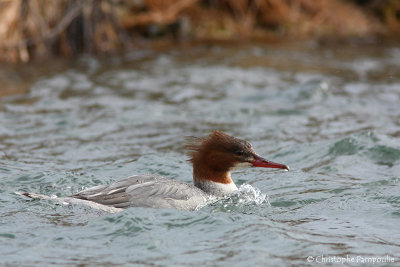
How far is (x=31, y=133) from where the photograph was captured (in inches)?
385

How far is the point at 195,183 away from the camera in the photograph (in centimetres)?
704

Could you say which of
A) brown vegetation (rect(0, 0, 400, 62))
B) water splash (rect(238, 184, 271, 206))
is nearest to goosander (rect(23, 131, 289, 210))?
water splash (rect(238, 184, 271, 206))

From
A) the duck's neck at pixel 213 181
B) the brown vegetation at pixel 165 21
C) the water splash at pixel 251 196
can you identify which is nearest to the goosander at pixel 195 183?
the duck's neck at pixel 213 181

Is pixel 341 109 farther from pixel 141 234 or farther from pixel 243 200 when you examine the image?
pixel 141 234

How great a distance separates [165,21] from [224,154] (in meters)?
9.96

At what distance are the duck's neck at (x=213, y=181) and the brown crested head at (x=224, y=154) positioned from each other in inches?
1.5

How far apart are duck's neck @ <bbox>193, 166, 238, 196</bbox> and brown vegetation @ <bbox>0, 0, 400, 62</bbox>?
26.2 ft

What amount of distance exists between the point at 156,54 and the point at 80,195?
29.8ft

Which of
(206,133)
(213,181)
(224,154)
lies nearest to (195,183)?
(213,181)

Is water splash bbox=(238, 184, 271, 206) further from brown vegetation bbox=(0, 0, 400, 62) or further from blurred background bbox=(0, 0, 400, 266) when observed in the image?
brown vegetation bbox=(0, 0, 400, 62)

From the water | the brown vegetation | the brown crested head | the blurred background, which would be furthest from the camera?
the brown vegetation

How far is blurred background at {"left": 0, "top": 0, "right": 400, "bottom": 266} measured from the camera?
18.4 ft

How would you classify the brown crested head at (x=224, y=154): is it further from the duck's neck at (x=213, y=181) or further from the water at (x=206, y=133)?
the water at (x=206, y=133)

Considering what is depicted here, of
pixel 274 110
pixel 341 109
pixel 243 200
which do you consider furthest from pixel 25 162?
pixel 341 109
